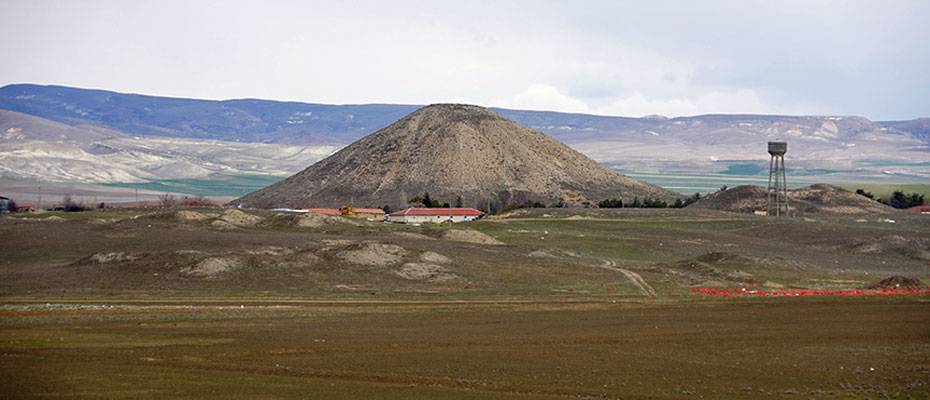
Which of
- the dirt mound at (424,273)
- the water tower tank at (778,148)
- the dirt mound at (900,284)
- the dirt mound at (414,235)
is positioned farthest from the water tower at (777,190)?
the dirt mound at (424,273)

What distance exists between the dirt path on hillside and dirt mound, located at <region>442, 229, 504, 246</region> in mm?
18283

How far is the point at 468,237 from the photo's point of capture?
122 metres

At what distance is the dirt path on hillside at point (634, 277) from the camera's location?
78812 millimetres

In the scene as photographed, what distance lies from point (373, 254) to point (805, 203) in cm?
11766

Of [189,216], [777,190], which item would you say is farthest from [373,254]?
[777,190]

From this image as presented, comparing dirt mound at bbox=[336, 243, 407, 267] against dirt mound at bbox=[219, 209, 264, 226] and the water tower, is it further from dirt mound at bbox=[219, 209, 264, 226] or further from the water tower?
the water tower

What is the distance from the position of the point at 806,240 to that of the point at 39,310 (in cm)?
9092

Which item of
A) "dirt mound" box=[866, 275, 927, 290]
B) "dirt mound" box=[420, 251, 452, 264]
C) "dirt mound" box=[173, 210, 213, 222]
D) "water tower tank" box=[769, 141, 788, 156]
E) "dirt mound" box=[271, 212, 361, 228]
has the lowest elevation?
"dirt mound" box=[866, 275, 927, 290]

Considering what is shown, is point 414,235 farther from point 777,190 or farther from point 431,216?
point 777,190

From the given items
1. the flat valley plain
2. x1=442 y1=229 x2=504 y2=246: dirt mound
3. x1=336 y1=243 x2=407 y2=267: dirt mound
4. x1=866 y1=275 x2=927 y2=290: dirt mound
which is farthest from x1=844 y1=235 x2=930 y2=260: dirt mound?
x1=336 y1=243 x2=407 y2=267: dirt mound

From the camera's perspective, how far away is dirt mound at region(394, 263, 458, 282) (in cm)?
8556

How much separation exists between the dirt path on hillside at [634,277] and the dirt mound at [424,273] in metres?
12.2

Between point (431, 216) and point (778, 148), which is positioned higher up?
point (778, 148)

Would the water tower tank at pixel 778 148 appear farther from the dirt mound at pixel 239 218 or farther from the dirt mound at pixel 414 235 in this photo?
the dirt mound at pixel 239 218
